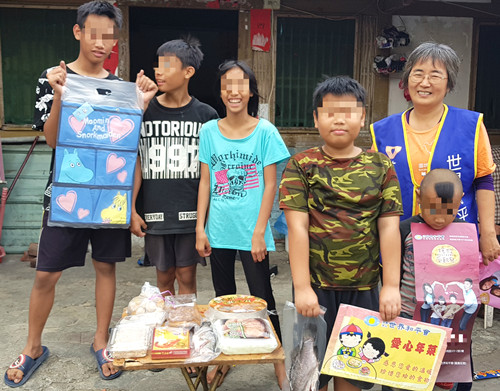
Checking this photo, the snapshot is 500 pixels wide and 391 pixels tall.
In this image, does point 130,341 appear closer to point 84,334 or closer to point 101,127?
→ point 101,127

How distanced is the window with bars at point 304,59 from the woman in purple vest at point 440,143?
137 inches

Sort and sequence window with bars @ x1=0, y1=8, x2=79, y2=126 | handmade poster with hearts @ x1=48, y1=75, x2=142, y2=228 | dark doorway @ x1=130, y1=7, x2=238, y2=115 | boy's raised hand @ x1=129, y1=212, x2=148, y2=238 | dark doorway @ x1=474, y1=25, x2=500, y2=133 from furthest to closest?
1. dark doorway @ x1=130, y1=7, x2=238, y2=115
2. dark doorway @ x1=474, y1=25, x2=500, y2=133
3. window with bars @ x1=0, y1=8, x2=79, y2=126
4. boy's raised hand @ x1=129, y1=212, x2=148, y2=238
5. handmade poster with hearts @ x1=48, y1=75, x2=142, y2=228

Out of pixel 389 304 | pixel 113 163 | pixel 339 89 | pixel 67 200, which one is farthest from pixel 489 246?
pixel 67 200

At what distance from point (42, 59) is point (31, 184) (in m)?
1.41

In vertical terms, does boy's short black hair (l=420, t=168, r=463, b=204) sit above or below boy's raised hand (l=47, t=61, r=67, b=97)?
below

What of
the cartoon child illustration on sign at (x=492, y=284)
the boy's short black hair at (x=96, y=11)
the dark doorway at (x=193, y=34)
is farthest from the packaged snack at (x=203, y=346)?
the dark doorway at (x=193, y=34)

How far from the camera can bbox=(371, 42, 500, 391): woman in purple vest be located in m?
2.41

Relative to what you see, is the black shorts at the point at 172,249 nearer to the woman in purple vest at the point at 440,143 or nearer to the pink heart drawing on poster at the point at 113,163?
the pink heart drawing on poster at the point at 113,163

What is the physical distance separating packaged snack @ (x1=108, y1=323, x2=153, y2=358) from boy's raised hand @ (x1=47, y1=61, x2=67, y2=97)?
129 centimetres

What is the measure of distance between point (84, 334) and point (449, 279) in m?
2.49

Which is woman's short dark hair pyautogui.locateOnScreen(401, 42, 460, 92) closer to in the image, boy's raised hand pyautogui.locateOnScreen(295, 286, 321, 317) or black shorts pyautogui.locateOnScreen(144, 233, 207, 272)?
boy's raised hand pyautogui.locateOnScreen(295, 286, 321, 317)

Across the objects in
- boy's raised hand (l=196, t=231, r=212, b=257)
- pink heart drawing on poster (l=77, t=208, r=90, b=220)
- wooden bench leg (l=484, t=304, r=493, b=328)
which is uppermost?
pink heart drawing on poster (l=77, t=208, r=90, b=220)

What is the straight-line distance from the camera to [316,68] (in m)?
5.93

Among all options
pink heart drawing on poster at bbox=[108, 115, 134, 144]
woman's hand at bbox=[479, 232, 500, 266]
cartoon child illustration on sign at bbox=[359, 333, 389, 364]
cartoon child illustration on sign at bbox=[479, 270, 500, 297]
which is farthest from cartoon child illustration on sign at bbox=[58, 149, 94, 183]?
cartoon child illustration on sign at bbox=[479, 270, 500, 297]
